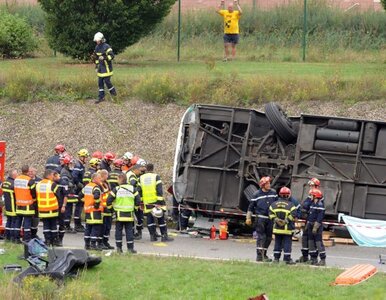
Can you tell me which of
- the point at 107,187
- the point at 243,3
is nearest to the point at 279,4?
the point at 243,3

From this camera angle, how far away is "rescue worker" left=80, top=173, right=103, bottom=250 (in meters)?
22.3

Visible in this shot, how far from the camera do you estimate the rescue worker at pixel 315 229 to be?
2130cm

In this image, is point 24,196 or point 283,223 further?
point 24,196

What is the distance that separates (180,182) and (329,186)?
330 cm

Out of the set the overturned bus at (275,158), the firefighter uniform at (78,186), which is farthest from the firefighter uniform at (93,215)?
the overturned bus at (275,158)

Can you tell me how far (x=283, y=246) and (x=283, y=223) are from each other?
506mm

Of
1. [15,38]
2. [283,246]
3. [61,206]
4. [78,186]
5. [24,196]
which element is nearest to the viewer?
[283,246]

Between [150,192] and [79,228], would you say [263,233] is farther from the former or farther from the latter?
[79,228]

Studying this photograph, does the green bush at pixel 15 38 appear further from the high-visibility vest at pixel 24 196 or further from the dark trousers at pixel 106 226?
the dark trousers at pixel 106 226

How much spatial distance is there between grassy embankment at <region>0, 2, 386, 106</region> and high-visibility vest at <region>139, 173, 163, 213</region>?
702cm

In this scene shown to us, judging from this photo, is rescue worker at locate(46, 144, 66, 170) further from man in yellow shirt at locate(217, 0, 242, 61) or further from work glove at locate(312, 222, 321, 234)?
man in yellow shirt at locate(217, 0, 242, 61)

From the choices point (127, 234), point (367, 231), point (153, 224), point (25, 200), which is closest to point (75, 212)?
point (153, 224)

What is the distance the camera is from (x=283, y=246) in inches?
842

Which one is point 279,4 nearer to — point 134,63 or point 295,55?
point 295,55
